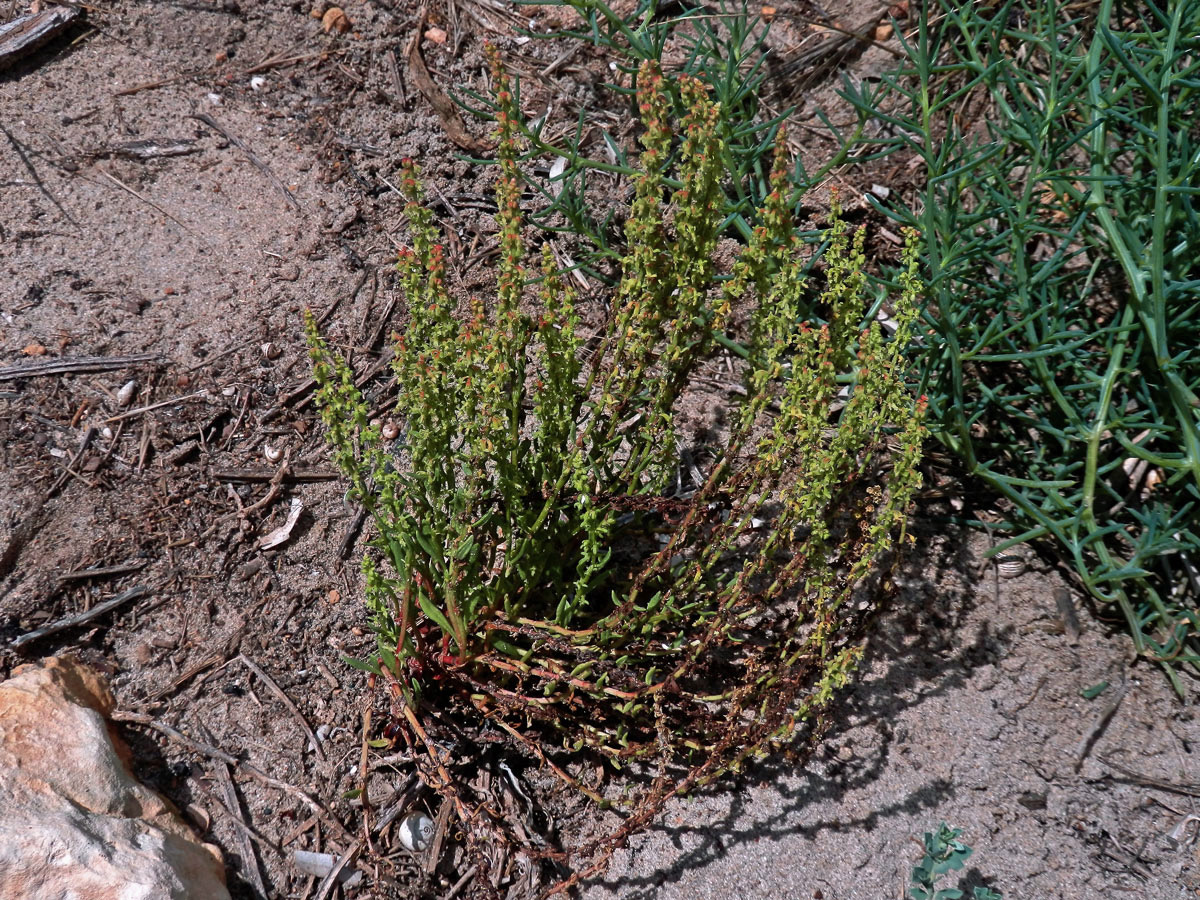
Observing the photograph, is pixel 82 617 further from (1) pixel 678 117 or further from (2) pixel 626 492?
(1) pixel 678 117

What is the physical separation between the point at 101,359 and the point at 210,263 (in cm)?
43

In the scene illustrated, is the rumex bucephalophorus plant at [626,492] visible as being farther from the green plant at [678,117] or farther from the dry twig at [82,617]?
the dry twig at [82,617]

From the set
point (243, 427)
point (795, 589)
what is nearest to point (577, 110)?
point (243, 427)

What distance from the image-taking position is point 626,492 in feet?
7.22

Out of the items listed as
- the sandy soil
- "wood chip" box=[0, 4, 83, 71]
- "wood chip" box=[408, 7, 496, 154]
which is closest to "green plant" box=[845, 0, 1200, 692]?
the sandy soil

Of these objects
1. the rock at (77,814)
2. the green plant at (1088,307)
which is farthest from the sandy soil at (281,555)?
the green plant at (1088,307)

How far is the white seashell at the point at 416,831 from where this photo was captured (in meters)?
2.11

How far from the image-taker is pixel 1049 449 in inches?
103

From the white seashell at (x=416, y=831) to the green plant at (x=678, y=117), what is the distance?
139 centimetres

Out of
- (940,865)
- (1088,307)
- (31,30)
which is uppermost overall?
(31,30)

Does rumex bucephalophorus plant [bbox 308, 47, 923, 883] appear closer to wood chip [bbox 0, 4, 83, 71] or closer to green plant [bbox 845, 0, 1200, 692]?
green plant [bbox 845, 0, 1200, 692]

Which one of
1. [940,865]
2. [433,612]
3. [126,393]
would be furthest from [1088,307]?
[126,393]

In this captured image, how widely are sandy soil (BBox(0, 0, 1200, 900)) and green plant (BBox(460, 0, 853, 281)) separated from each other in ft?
1.02

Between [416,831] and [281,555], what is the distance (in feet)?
2.53
